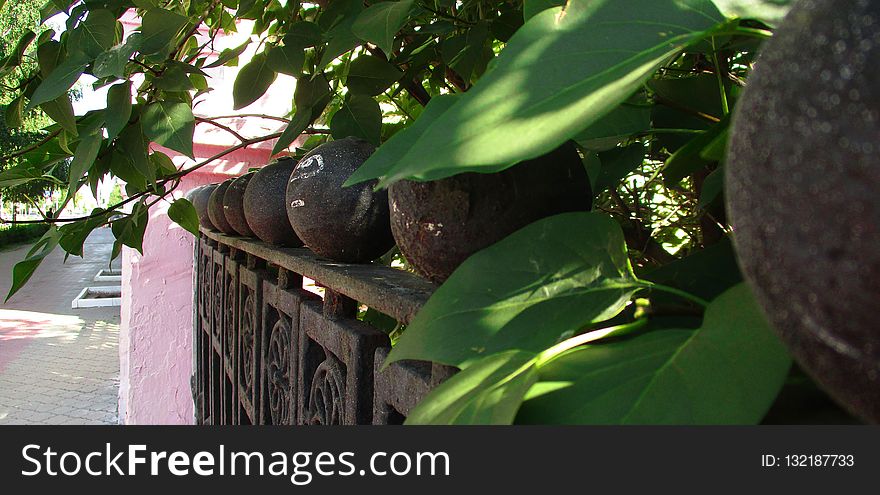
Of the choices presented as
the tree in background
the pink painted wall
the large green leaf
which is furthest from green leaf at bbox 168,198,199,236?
the pink painted wall

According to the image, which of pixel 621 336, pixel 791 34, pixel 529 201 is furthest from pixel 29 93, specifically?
pixel 791 34

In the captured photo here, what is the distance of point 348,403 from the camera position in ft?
2.34

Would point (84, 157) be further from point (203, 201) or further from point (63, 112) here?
point (203, 201)

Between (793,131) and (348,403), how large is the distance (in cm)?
61

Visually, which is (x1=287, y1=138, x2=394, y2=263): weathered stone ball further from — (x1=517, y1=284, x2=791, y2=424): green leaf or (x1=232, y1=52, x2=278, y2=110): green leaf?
(x1=517, y1=284, x2=791, y2=424): green leaf

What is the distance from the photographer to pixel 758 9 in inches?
10.7

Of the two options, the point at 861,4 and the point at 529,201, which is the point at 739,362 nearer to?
the point at 861,4

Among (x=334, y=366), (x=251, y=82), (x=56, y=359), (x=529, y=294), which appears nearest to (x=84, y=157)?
(x=251, y=82)

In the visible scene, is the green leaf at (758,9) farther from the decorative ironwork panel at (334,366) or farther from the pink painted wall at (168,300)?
the pink painted wall at (168,300)

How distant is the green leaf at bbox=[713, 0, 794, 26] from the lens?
10.5 inches

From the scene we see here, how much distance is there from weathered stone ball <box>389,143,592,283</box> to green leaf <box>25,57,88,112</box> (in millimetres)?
368

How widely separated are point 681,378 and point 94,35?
0.72 meters

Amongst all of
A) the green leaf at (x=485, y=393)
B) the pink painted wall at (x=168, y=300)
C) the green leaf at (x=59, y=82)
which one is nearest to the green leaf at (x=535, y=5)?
the green leaf at (x=485, y=393)

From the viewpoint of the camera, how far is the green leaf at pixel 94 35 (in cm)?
72
